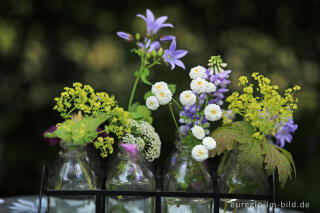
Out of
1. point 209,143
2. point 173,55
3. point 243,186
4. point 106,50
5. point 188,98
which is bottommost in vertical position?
point 243,186

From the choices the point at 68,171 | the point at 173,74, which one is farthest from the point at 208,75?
the point at 173,74

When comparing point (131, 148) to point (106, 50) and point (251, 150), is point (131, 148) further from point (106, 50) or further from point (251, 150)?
point (106, 50)

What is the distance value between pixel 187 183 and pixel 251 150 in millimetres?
209

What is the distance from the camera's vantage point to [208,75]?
1176 mm

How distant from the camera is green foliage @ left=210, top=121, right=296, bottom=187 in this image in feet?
3.51

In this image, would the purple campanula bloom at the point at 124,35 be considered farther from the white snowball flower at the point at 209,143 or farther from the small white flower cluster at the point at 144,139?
the white snowball flower at the point at 209,143

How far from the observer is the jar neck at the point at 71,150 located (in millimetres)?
1134

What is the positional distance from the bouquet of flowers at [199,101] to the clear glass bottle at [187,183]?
0.06 metres

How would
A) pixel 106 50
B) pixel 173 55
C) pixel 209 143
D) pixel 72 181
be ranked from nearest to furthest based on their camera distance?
1. pixel 209 143
2. pixel 72 181
3. pixel 173 55
4. pixel 106 50

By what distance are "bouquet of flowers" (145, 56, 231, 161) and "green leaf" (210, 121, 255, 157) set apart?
0.13ft

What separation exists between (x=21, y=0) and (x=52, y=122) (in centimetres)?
76

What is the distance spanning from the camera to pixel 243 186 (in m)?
1.19

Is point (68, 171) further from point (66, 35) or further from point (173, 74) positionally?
point (66, 35)

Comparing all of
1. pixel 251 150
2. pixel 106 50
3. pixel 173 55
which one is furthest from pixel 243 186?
pixel 106 50
